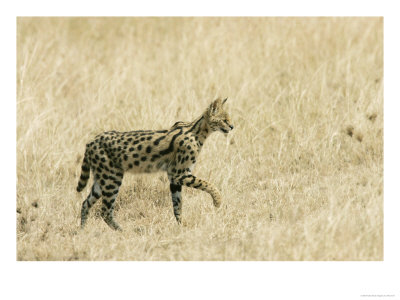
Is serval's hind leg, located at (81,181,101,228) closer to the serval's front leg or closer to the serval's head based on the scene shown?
the serval's front leg

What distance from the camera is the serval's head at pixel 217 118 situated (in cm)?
742

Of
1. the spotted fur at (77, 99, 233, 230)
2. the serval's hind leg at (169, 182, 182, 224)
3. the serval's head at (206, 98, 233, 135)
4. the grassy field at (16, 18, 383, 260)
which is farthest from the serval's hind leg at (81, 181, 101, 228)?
the serval's head at (206, 98, 233, 135)

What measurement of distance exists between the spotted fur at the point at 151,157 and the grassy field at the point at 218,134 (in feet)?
1.01

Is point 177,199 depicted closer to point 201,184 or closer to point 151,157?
point 201,184

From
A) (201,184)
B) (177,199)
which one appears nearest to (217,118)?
(201,184)

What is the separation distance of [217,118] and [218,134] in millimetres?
1707

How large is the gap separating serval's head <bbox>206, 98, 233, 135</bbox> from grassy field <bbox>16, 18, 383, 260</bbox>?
937 mm

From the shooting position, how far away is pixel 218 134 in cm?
912

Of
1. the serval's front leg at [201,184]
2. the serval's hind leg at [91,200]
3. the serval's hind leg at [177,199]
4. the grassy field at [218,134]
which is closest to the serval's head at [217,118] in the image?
the serval's front leg at [201,184]

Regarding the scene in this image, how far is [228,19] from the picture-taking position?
11.8 meters

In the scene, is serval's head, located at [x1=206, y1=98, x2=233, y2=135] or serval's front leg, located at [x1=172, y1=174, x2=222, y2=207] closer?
serval's front leg, located at [x1=172, y1=174, x2=222, y2=207]

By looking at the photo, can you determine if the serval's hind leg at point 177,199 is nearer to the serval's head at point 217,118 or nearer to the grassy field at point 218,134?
the grassy field at point 218,134

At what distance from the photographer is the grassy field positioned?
676cm

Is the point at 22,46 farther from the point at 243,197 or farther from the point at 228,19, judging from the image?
the point at 243,197
